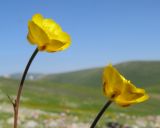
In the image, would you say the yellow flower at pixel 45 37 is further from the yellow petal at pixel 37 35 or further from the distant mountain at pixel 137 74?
the distant mountain at pixel 137 74

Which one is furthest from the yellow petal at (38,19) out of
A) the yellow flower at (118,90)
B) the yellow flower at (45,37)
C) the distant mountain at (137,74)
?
the distant mountain at (137,74)

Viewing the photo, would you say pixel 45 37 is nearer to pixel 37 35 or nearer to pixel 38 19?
pixel 37 35

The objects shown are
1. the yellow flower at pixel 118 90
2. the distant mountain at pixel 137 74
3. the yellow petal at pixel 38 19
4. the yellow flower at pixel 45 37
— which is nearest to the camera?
the yellow flower at pixel 118 90

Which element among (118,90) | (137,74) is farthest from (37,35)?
(137,74)

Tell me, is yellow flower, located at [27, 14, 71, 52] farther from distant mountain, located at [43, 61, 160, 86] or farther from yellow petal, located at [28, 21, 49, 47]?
distant mountain, located at [43, 61, 160, 86]

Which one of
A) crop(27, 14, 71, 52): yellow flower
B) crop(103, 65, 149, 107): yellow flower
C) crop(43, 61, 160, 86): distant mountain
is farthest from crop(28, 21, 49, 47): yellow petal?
crop(43, 61, 160, 86): distant mountain

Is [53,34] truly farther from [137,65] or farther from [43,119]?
[137,65]
